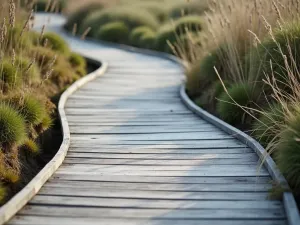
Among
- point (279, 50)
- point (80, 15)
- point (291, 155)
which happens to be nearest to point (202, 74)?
point (279, 50)

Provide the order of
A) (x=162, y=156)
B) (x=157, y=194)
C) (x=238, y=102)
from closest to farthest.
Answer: (x=157, y=194) → (x=162, y=156) → (x=238, y=102)

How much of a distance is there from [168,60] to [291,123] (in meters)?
7.67

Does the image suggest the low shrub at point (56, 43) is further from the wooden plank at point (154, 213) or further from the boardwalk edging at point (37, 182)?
the wooden plank at point (154, 213)

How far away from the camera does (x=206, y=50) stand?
791 cm

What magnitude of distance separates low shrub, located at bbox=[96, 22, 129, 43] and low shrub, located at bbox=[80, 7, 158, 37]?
0.46m

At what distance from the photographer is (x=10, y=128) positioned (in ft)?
15.9

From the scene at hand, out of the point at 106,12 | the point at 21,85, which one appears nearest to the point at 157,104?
the point at 21,85

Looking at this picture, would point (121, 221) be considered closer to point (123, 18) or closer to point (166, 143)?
point (166, 143)

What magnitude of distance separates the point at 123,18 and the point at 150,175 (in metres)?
12.1

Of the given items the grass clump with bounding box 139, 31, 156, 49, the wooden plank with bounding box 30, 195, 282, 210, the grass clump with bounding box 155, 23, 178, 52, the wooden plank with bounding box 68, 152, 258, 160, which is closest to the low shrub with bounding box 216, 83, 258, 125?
the wooden plank with bounding box 68, 152, 258, 160

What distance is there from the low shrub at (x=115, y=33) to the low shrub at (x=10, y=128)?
33.9ft

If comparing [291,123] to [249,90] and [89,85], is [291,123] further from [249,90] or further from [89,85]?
[89,85]

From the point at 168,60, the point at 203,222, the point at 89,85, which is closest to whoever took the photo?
the point at 203,222

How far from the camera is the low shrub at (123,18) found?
51.8 feet
